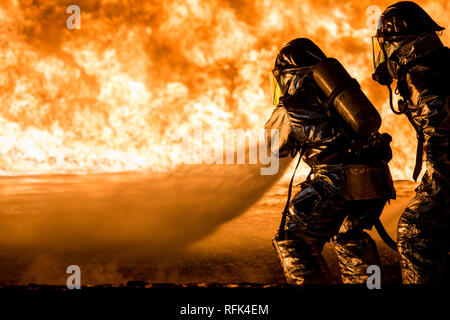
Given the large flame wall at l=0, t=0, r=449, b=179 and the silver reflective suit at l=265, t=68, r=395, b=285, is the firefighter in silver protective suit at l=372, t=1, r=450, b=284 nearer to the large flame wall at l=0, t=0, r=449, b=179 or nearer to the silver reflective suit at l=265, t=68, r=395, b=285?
the silver reflective suit at l=265, t=68, r=395, b=285

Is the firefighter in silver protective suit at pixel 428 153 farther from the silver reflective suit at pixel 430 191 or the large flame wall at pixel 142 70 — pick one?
the large flame wall at pixel 142 70

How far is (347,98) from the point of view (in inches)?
99.2

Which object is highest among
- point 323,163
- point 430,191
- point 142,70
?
point 142,70

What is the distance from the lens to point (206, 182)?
524 centimetres

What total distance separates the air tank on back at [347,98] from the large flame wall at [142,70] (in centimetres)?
228

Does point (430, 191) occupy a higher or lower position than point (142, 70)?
lower

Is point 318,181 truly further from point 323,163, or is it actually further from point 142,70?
point 142,70

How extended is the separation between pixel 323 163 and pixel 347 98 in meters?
0.38

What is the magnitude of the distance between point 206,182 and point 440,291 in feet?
11.7

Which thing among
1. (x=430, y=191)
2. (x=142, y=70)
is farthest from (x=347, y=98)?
(x=142, y=70)

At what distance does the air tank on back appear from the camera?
249 cm

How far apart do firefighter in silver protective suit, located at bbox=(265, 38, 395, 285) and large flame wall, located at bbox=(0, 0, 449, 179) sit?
7.19ft

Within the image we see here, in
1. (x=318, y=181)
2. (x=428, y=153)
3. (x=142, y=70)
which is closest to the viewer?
(x=428, y=153)

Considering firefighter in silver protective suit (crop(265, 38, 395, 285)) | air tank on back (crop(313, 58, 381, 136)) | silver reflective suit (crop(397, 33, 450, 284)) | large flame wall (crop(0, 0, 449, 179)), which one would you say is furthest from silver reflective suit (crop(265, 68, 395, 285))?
large flame wall (crop(0, 0, 449, 179))
